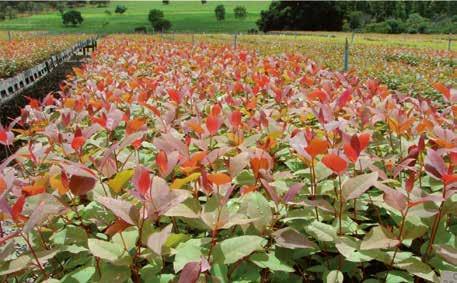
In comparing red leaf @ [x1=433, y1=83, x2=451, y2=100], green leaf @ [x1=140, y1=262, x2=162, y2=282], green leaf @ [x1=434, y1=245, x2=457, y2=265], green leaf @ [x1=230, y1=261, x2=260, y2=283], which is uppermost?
red leaf @ [x1=433, y1=83, x2=451, y2=100]

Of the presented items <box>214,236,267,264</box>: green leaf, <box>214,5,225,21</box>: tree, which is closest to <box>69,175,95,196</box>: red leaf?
<box>214,236,267,264</box>: green leaf

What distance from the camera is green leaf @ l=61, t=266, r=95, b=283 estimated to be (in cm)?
105

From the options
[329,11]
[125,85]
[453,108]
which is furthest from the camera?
[329,11]

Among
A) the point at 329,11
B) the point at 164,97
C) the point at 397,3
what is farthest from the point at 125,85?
the point at 397,3

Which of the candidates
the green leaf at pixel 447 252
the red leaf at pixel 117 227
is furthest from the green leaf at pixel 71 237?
the green leaf at pixel 447 252

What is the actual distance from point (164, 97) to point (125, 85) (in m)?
0.67

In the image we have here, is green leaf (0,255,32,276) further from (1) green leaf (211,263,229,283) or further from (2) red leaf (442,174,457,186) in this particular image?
(2) red leaf (442,174,457,186)

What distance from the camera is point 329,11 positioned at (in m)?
69.6

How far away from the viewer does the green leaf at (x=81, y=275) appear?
→ 3.45 feet

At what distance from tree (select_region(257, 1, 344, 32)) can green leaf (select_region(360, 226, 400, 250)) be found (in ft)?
232

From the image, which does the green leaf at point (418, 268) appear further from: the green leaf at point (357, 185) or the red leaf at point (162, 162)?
the red leaf at point (162, 162)

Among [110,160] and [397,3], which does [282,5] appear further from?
[110,160]

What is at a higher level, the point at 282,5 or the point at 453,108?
the point at 282,5

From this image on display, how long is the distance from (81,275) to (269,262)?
0.42 meters
